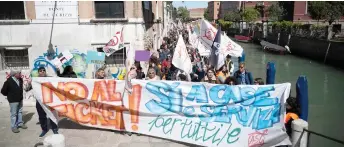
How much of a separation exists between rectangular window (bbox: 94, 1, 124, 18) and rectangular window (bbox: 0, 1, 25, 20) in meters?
2.51

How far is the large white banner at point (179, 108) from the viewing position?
20.2 ft

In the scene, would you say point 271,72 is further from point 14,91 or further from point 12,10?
point 12,10

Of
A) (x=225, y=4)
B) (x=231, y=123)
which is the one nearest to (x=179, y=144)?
(x=231, y=123)

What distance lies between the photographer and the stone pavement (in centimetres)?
674

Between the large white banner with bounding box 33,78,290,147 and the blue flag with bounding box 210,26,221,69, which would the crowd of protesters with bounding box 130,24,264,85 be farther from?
the large white banner with bounding box 33,78,290,147

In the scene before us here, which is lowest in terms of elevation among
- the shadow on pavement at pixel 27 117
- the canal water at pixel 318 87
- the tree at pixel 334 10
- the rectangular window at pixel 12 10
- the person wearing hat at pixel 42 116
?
the canal water at pixel 318 87

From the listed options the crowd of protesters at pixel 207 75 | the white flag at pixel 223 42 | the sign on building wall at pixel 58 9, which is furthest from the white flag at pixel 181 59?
the sign on building wall at pixel 58 9

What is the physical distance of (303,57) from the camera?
33.3 metres

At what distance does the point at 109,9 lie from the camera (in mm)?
11062

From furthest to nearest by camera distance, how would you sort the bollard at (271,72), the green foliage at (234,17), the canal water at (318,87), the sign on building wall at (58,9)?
the green foliage at (234,17), the canal water at (318,87), the bollard at (271,72), the sign on building wall at (58,9)

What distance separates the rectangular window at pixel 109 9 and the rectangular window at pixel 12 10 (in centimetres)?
251

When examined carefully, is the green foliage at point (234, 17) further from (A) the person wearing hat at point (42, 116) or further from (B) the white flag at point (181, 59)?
(A) the person wearing hat at point (42, 116)

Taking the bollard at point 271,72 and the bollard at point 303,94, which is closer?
the bollard at point 303,94

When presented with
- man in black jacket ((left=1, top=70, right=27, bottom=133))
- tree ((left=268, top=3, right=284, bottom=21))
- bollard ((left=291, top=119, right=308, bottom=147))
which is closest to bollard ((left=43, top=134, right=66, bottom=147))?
man in black jacket ((left=1, top=70, right=27, bottom=133))
